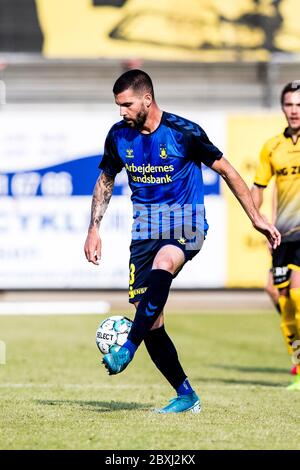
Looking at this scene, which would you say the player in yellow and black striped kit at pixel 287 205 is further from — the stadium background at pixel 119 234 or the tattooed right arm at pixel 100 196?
the tattooed right arm at pixel 100 196

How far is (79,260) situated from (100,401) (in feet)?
34.8

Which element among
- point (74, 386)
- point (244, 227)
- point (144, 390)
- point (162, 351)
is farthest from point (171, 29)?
point (162, 351)

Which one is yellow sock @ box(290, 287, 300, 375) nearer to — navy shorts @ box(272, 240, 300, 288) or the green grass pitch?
navy shorts @ box(272, 240, 300, 288)

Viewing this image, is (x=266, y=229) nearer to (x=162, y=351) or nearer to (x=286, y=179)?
(x=162, y=351)

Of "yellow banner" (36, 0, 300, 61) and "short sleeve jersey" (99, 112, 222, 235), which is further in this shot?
"yellow banner" (36, 0, 300, 61)

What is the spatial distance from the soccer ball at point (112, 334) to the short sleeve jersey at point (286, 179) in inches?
124

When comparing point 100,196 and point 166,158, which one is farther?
point 100,196

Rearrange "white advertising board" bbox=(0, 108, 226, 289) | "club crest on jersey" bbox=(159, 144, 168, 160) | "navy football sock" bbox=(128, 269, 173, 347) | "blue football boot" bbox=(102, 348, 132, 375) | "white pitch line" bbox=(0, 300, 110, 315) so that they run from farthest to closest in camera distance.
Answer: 1. "white advertising board" bbox=(0, 108, 226, 289)
2. "white pitch line" bbox=(0, 300, 110, 315)
3. "club crest on jersey" bbox=(159, 144, 168, 160)
4. "navy football sock" bbox=(128, 269, 173, 347)
5. "blue football boot" bbox=(102, 348, 132, 375)

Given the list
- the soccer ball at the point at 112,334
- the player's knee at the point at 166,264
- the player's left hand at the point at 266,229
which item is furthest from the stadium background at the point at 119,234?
the player's left hand at the point at 266,229

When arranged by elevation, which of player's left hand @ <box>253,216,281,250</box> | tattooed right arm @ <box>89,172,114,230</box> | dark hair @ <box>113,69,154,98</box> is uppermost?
dark hair @ <box>113,69,154,98</box>

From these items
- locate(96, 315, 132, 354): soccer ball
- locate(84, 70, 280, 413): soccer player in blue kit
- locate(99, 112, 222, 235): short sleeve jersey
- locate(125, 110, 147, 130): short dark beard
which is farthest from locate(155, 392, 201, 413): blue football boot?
locate(125, 110, 147, 130): short dark beard

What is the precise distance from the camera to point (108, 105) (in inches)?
825

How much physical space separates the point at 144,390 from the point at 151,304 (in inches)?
108

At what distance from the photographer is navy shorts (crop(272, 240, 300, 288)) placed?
10.2 metres
